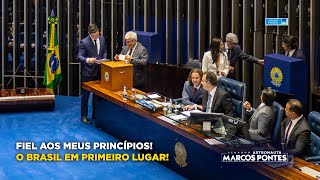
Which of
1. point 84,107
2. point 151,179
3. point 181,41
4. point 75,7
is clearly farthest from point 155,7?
point 151,179

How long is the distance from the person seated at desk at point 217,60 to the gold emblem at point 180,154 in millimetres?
1991

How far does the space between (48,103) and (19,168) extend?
2690 mm

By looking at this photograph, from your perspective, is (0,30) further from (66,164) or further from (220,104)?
(220,104)

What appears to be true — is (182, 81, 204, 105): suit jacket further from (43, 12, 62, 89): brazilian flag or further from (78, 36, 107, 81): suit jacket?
(43, 12, 62, 89): brazilian flag

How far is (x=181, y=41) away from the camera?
33.3 ft

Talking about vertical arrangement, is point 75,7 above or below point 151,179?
above

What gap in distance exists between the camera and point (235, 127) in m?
5.46

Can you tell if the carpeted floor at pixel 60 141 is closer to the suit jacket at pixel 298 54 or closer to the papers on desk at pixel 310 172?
the papers on desk at pixel 310 172

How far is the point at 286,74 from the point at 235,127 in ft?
6.08

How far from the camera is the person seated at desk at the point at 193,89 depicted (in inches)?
283

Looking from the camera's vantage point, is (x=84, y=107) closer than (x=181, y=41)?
Yes

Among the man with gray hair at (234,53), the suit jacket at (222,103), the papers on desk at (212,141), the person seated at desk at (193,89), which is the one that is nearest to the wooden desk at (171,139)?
the papers on desk at (212,141)

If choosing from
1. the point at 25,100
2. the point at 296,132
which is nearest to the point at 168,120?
the point at 296,132

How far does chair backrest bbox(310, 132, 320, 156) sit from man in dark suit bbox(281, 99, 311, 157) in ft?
0.19
